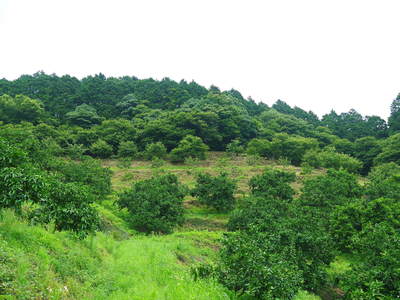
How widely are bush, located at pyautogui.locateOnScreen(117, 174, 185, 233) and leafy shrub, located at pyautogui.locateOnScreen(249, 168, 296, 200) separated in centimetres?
805

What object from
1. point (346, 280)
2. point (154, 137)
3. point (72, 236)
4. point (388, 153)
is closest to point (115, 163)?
point (154, 137)

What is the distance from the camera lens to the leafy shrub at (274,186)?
25.0 metres

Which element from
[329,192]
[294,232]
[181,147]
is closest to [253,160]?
[181,147]

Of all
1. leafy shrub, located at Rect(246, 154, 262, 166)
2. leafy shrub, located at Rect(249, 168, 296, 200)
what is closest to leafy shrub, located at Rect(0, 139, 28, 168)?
leafy shrub, located at Rect(249, 168, 296, 200)

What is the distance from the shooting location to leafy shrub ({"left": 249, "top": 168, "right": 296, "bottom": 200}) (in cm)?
2498

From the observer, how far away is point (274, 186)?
2614cm

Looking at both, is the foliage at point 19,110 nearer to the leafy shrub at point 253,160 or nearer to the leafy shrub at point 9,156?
the leafy shrub at point 253,160

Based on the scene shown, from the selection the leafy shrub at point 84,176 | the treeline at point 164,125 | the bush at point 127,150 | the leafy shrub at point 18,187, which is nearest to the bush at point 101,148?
the treeline at point 164,125

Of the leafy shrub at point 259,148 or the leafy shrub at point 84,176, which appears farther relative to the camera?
the leafy shrub at point 259,148

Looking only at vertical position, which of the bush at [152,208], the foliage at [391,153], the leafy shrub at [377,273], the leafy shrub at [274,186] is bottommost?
the bush at [152,208]

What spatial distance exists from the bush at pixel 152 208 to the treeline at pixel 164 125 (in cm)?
2118

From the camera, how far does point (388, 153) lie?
45.7 meters

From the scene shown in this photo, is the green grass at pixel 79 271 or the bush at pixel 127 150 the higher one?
the bush at pixel 127 150

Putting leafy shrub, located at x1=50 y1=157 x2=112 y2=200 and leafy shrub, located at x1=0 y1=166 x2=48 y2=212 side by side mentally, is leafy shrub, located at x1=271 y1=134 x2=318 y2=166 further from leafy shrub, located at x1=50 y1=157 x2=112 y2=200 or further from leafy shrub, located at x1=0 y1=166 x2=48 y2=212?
leafy shrub, located at x1=0 y1=166 x2=48 y2=212
